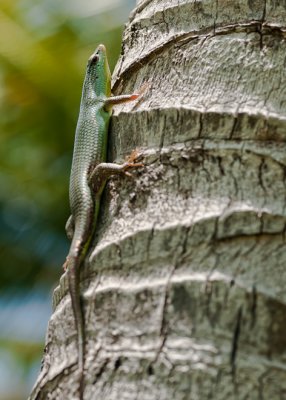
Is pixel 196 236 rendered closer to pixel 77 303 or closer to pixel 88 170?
pixel 77 303

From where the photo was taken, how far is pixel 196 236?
7.41ft

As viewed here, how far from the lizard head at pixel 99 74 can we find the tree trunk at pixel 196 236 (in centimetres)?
159

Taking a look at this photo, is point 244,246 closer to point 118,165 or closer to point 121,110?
point 118,165

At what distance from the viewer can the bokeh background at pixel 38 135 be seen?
25.1 ft

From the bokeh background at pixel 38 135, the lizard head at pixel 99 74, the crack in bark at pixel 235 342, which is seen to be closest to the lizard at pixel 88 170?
the lizard head at pixel 99 74

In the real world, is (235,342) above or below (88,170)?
below

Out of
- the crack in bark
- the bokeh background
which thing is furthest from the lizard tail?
the bokeh background

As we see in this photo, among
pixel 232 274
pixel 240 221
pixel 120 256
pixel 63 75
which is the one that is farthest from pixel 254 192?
pixel 63 75

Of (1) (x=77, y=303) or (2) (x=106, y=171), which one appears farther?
(2) (x=106, y=171)

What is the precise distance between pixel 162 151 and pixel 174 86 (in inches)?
11.9

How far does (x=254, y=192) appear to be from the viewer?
2.31 m

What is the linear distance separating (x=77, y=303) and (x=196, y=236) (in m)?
0.43

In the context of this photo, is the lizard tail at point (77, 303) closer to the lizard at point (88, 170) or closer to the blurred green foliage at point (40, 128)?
the lizard at point (88, 170)

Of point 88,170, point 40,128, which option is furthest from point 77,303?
point 40,128
